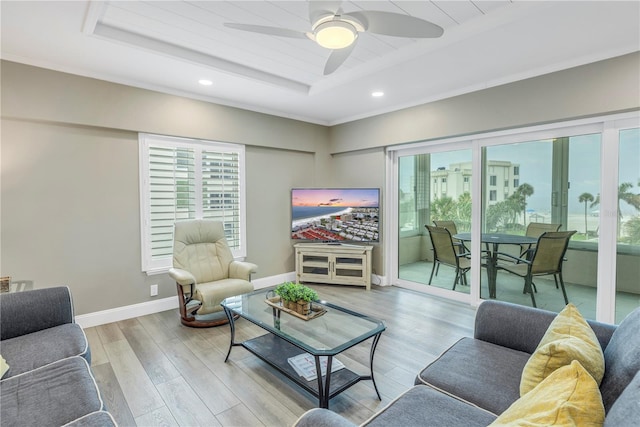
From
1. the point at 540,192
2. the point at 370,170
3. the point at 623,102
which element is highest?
the point at 623,102

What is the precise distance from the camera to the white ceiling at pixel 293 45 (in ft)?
7.26

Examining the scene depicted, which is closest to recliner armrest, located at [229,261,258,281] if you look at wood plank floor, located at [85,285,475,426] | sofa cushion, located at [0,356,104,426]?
wood plank floor, located at [85,285,475,426]

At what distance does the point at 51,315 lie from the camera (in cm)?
220

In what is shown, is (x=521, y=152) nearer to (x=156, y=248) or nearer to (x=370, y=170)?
(x=370, y=170)

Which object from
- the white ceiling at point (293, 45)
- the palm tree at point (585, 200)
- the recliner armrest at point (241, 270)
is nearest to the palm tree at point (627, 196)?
the palm tree at point (585, 200)

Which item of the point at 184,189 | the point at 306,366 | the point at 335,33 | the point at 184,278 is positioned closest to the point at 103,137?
the point at 184,189

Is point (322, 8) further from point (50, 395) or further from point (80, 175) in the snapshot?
point (80, 175)

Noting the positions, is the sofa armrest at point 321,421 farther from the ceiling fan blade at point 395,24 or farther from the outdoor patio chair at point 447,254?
the outdoor patio chair at point 447,254

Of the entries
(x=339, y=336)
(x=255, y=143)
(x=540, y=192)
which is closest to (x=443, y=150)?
(x=540, y=192)

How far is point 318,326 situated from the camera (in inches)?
91.9

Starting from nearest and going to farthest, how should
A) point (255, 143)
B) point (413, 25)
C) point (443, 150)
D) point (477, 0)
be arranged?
point (413, 25) < point (477, 0) < point (443, 150) < point (255, 143)

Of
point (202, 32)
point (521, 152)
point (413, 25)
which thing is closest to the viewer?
point (413, 25)

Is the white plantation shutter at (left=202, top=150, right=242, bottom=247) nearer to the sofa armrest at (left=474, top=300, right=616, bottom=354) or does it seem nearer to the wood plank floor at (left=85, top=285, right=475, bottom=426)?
the wood plank floor at (left=85, top=285, right=475, bottom=426)

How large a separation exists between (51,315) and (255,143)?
9.83ft
